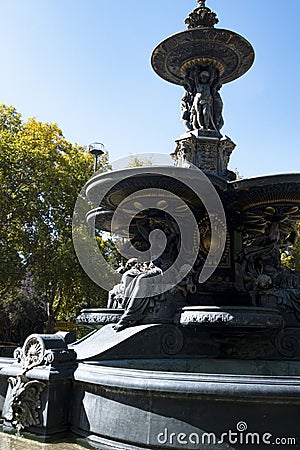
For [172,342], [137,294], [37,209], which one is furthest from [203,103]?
[37,209]

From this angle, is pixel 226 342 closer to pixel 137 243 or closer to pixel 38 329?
pixel 137 243

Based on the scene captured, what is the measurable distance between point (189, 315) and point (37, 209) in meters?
14.3

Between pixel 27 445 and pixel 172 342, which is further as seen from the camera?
pixel 172 342

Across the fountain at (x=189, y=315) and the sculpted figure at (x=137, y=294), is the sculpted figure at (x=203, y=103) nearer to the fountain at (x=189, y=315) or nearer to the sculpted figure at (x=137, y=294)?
the fountain at (x=189, y=315)

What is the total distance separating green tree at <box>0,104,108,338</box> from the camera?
1862 cm

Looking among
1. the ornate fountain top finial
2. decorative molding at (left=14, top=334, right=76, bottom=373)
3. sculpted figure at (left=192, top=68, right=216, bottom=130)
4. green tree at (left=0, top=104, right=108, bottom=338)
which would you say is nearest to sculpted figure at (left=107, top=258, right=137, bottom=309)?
decorative molding at (left=14, top=334, right=76, bottom=373)

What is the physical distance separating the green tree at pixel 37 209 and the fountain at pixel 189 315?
33.5 feet

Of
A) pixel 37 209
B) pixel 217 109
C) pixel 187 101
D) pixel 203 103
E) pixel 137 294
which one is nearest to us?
pixel 137 294

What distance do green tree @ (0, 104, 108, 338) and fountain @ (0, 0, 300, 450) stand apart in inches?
402

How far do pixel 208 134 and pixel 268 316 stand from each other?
3.86 m

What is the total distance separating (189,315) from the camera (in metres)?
6.19

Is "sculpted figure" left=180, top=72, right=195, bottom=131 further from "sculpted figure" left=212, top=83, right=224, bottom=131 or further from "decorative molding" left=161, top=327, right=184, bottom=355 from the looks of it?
"decorative molding" left=161, top=327, right=184, bottom=355

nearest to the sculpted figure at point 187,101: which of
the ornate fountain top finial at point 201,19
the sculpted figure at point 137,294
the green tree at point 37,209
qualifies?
the ornate fountain top finial at point 201,19

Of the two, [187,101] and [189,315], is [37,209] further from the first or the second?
[189,315]
